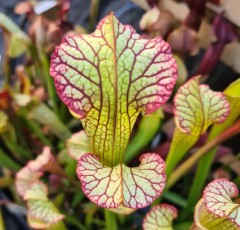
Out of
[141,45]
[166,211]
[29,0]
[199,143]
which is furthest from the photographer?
[29,0]

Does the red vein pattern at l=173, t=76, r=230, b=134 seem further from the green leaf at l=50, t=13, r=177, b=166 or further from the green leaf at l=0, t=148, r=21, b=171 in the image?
the green leaf at l=0, t=148, r=21, b=171

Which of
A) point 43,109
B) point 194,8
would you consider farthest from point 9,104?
point 194,8

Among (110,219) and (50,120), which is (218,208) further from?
(50,120)

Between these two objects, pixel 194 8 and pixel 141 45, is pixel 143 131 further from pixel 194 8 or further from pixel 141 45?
pixel 141 45

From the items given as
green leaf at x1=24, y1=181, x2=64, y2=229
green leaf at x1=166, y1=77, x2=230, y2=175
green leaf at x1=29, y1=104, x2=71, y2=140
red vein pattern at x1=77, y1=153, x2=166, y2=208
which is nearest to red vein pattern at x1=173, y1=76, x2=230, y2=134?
green leaf at x1=166, y1=77, x2=230, y2=175

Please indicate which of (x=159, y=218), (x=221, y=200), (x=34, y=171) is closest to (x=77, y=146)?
(x=34, y=171)

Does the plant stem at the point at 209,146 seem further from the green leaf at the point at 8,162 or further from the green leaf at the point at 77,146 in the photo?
the green leaf at the point at 8,162

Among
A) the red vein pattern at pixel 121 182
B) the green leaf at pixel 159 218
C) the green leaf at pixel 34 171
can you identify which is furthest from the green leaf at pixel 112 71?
the green leaf at pixel 34 171

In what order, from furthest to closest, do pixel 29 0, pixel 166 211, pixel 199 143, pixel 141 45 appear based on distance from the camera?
pixel 29 0 → pixel 199 143 → pixel 166 211 → pixel 141 45
